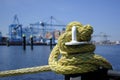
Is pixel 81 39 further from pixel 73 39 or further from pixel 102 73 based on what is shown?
pixel 102 73

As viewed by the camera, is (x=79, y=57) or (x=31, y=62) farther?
(x=31, y=62)

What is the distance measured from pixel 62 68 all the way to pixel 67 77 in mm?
114

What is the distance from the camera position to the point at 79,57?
3.25m

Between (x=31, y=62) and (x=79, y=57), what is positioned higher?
(x=79, y=57)

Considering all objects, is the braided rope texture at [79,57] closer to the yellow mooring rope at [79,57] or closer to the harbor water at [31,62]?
the yellow mooring rope at [79,57]

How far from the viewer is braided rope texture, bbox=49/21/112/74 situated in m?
3.18

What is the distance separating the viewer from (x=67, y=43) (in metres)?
3.26

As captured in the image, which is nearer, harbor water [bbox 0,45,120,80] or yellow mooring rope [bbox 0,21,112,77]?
yellow mooring rope [bbox 0,21,112,77]

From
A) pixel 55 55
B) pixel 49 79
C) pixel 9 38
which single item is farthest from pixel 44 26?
pixel 55 55

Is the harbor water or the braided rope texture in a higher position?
the braided rope texture

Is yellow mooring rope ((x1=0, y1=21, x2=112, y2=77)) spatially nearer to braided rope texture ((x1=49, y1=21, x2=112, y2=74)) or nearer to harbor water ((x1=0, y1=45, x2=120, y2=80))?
braided rope texture ((x1=49, y1=21, x2=112, y2=74))

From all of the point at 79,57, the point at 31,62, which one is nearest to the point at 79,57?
the point at 79,57

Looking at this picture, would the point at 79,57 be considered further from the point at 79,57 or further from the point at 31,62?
the point at 31,62

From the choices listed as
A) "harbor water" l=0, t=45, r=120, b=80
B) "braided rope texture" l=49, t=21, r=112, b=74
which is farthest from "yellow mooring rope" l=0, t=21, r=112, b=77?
"harbor water" l=0, t=45, r=120, b=80
